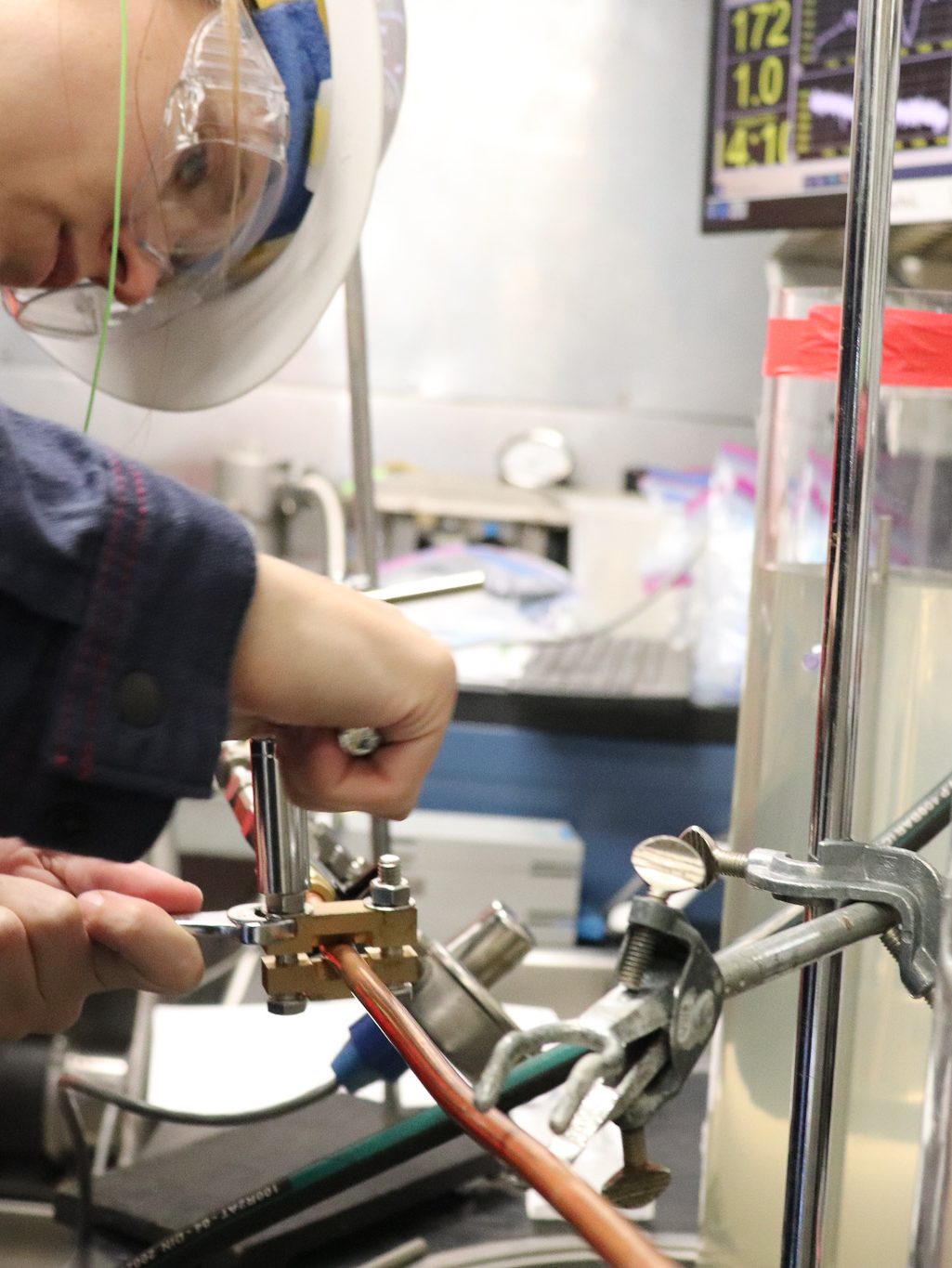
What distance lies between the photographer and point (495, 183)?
226 cm

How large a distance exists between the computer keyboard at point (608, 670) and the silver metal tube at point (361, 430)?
0.69 metres

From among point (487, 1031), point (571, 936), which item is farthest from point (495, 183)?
point (487, 1031)

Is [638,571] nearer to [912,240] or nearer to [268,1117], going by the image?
[912,240]

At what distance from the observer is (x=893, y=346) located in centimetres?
57

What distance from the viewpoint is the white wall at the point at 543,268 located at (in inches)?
87.1

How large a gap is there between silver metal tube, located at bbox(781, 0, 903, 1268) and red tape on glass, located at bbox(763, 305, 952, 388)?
0.46 ft

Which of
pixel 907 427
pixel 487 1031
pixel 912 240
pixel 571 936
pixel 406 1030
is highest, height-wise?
pixel 912 240

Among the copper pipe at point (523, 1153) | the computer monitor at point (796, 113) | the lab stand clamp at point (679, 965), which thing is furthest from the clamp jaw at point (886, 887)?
the computer monitor at point (796, 113)

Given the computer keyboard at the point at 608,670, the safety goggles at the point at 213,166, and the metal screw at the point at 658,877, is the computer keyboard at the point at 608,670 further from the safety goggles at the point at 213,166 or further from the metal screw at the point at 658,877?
the metal screw at the point at 658,877

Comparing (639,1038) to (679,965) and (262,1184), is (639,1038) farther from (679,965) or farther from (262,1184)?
(262,1184)

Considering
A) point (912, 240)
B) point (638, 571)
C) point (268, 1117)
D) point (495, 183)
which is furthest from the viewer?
point (495, 183)

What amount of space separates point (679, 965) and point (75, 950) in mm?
319

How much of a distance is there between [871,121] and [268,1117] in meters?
0.60

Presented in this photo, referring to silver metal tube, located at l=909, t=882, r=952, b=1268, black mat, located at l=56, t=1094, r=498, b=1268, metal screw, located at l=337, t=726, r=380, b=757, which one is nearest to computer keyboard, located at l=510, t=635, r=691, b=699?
black mat, located at l=56, t=1094, r=498, b=1268
